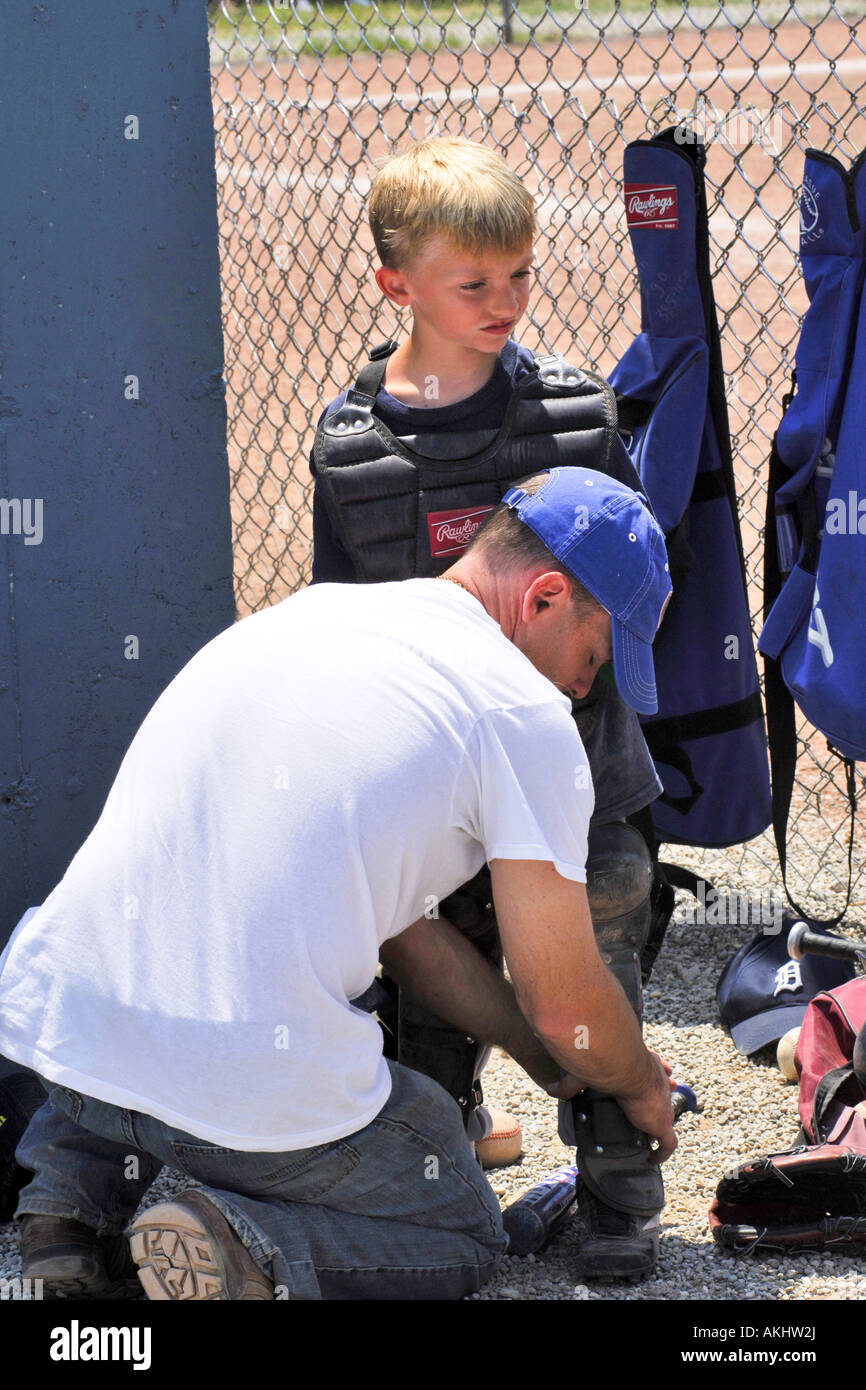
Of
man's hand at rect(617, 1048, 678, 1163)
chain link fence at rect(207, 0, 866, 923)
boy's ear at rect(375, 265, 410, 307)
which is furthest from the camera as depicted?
chain link fence at rect(207, 0, 866, 923)

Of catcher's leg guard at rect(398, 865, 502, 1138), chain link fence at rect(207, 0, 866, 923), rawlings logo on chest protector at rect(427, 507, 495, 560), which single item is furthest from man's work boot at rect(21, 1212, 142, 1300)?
chain link fence at rect(207, 0, 866, 923)

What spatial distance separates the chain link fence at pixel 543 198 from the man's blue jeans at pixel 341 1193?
1948 mm

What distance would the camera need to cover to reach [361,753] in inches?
78.3

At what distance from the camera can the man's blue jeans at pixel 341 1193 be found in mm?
2094

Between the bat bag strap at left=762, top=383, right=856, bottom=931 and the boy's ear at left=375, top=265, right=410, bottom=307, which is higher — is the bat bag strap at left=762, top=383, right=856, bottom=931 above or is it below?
below

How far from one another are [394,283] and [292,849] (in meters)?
1.29

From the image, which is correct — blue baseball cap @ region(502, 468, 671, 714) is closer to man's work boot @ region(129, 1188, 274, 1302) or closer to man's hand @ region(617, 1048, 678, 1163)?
man's hand @ region(617, 1048, 678, 1163)

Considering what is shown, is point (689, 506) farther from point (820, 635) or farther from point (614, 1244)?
point (614, 1244)

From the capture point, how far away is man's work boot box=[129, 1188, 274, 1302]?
78.8 inches

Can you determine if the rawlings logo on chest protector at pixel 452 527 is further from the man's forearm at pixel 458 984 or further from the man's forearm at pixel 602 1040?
the man's forearm at pixel 602 1040

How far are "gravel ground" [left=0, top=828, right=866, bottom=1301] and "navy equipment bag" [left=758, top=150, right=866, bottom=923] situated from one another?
2.50 feet

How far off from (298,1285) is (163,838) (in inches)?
26.6

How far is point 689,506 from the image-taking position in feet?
10.6

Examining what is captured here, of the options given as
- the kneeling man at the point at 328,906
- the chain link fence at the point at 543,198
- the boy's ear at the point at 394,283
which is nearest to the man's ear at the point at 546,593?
the kneeling man at the point at 328,906
